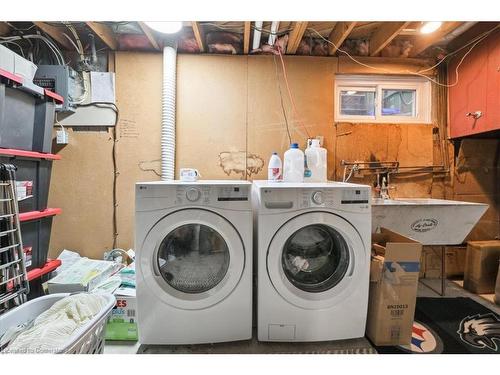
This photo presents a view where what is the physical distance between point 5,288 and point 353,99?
9.38ft

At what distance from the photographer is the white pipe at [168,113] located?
2125mm

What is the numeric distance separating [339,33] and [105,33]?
73.8 inches

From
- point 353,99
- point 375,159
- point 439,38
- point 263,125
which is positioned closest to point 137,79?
point 263,125

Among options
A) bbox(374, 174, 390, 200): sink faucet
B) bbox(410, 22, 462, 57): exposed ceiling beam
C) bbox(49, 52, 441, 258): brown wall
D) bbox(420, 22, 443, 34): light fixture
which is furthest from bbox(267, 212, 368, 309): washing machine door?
bbox(410, 22, 462, 57): exposed ceiling beam

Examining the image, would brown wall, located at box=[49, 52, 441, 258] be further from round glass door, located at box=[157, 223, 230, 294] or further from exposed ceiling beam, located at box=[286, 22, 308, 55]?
round glass door, located at box=[157, 223, 230, 294]

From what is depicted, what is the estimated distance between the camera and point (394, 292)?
1.37m

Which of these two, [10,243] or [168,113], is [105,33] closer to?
[168,113]

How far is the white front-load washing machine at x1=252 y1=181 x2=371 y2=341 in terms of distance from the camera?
1.30 m

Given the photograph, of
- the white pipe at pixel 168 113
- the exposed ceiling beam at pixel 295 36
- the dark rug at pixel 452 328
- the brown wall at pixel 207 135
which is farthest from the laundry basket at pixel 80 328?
the exposed ceiling beam at pixel 295 36

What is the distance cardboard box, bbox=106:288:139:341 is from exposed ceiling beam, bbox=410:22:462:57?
2956 mm

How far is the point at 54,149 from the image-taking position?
7.20 ft

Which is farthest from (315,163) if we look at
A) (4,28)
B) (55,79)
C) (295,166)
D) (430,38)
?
(4,28)
